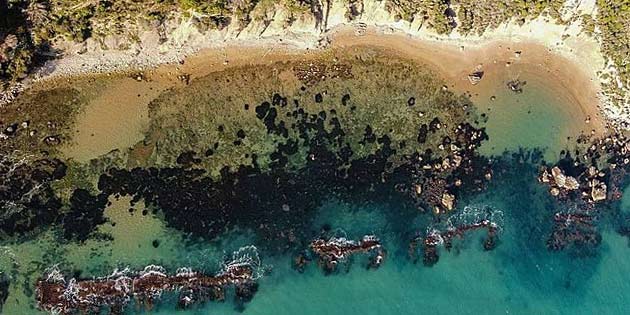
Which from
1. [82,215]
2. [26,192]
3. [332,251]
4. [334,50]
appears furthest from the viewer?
[334,50]

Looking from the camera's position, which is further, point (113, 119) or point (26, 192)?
point (113, 119)

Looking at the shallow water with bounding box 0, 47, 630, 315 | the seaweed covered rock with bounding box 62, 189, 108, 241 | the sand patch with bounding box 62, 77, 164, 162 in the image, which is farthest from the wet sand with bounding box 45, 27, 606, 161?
the seaweed covered rock with bounding box 62, 189, 108, 241

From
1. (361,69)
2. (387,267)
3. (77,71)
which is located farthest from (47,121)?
(387,267)

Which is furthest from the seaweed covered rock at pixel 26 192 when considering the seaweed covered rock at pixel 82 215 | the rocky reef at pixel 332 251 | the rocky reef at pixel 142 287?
the rocky reef at pixel 332 251

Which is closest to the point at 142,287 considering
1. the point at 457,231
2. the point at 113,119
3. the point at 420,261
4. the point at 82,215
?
the point at 82,215

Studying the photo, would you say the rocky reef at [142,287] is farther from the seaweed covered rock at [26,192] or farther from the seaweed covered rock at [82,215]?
the seaweed covered rock at [26,192]

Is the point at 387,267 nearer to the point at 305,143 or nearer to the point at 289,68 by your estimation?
the point at 305,143

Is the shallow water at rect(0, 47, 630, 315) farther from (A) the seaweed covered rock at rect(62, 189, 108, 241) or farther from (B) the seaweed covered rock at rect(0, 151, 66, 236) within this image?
(B) the seaweed covered rock at rect(0, 151, 66, 236)

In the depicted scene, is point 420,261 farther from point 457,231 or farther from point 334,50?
point 334,50
